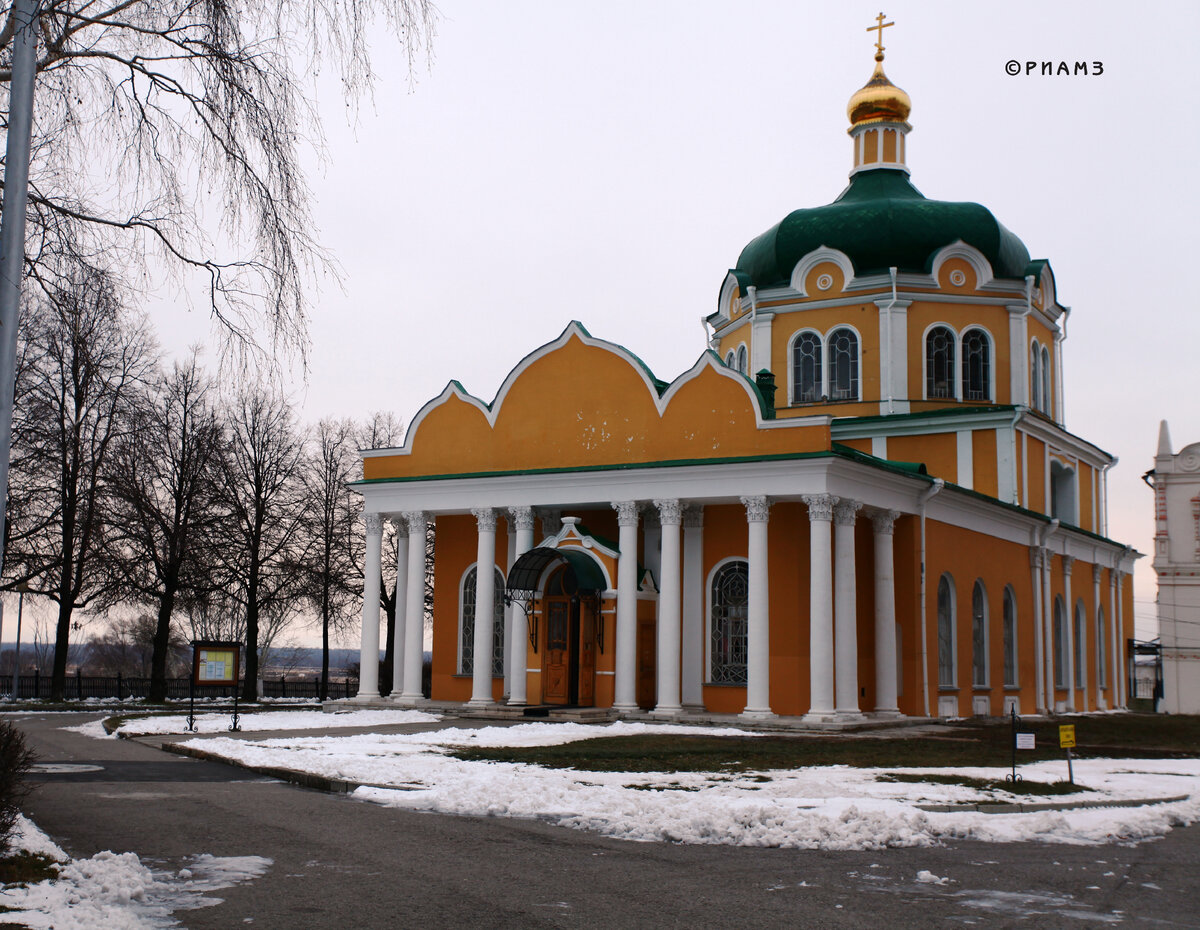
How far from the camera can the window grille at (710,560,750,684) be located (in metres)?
25.7

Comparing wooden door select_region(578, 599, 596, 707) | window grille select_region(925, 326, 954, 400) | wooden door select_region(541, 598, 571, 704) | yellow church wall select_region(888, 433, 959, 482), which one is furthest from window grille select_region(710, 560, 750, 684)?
window grille select_region(925, 326, 954, 400)

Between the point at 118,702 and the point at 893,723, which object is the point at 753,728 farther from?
the point at 118,702

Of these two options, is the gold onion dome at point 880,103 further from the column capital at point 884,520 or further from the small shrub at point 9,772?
the small shrub at point 9,772

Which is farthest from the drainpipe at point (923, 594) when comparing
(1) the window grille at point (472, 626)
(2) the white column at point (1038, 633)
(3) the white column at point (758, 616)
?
(1) the window grille at point (472, 626)

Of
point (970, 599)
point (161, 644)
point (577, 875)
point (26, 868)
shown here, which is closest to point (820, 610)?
point (970, 599)

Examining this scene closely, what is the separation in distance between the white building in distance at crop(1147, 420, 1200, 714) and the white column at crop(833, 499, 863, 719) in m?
17.5

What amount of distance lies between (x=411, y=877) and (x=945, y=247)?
26.8 m

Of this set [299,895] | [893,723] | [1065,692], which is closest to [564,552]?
[893,723]

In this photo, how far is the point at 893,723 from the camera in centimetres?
2448

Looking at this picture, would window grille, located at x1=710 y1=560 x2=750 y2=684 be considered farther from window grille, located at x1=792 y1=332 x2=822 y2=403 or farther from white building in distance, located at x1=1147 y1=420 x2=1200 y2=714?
Answer: white building in distance, located at x1=1147 y1=420 x2=1200 y2=714

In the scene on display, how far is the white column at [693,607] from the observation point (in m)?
25.8

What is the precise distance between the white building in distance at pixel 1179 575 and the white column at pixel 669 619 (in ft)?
65.3

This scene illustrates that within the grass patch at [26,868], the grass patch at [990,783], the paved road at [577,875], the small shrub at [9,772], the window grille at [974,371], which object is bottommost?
the grass patch at [990,783]

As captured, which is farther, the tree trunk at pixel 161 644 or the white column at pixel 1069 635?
the tree trunk at pixel 161 644
